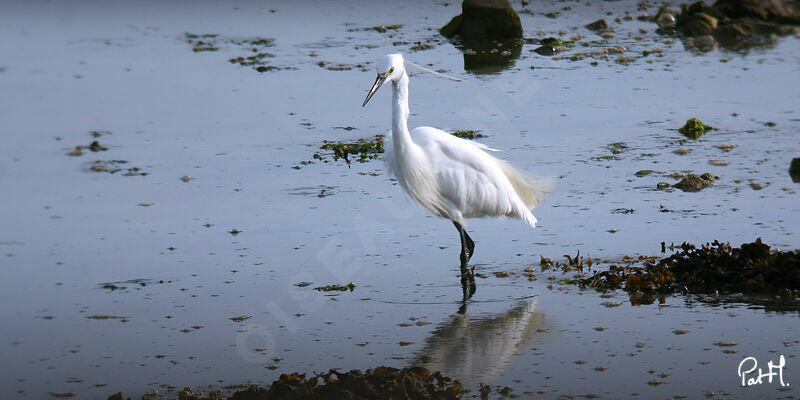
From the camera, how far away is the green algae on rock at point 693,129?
904 centimetres

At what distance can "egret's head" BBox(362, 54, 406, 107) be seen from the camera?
237 inches

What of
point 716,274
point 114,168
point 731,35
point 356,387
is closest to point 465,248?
point 716,274

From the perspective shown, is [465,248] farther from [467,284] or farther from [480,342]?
[480,342]

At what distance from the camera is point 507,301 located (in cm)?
570

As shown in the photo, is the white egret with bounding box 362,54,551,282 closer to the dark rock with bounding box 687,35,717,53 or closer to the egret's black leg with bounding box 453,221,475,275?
the egret's black leg with bounding box 453,221,475,275

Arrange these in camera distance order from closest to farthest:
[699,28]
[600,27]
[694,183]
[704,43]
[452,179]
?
[452,179] → [694,183] → [704,43] → [699,28] → [600,27]

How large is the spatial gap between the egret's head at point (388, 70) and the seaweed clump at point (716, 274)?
1.55m

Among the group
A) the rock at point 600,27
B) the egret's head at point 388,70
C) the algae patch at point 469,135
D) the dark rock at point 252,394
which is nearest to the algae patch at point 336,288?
the egret's head at point 388,70

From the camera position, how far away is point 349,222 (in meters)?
7.11

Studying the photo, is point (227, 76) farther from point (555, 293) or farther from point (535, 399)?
point (535, 399)

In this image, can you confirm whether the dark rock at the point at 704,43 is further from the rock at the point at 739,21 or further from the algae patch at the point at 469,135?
the algae patch at the point at 469,135

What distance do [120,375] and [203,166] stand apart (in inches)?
156

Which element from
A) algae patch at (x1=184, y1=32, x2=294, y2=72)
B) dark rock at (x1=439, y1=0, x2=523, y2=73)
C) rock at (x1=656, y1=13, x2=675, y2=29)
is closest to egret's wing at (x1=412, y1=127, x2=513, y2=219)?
algae patch at (x1=184, y1=32, x2=294, y2=72)

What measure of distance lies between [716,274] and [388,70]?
209 cm
